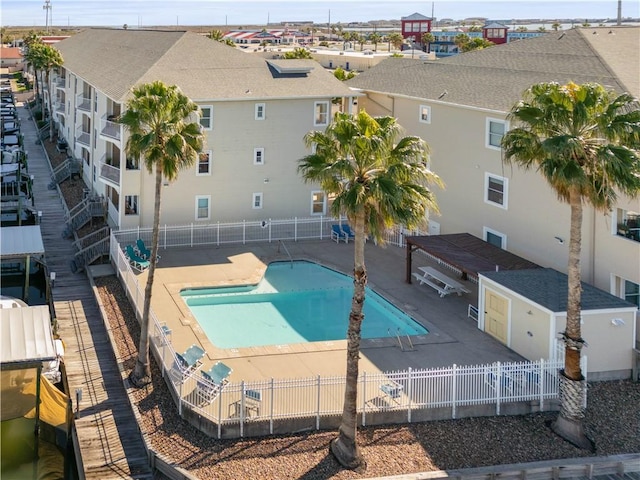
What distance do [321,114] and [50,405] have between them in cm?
2406

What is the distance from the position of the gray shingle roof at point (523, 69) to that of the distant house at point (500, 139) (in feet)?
0.23

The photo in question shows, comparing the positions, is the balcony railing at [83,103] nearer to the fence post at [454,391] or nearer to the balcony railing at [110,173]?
the balcony railing at [110,173]

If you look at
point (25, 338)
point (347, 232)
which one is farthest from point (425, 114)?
point (25, 338)

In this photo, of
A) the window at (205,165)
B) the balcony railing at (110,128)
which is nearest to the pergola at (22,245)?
the balcony railing at (110,128)

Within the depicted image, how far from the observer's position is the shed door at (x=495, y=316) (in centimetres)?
2717

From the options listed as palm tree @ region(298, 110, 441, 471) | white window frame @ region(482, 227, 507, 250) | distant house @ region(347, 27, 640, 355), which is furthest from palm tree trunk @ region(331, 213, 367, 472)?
Result: white window frame @ region(482, 227, 507, 250)

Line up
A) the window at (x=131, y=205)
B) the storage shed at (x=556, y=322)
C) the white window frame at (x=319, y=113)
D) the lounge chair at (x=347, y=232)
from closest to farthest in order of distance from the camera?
the storage shed at (x=556, y=322) < the window at (x=131, y=205) < the lounge chair at (x=347, y=232) < the white window frame at (x=319, y=113)

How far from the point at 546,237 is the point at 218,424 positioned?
651 inches

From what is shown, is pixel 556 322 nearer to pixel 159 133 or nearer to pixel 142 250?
pixel 159 133

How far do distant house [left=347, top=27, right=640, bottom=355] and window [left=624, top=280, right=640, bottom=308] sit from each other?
4 cm

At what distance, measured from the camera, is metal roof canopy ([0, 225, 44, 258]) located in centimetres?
3353

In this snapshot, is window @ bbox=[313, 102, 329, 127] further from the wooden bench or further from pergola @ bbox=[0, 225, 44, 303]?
pergola @ bbox=[0, 225, 44, 303]

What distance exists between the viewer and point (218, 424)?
20.5m

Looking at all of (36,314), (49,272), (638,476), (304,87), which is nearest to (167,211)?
(49,272)
